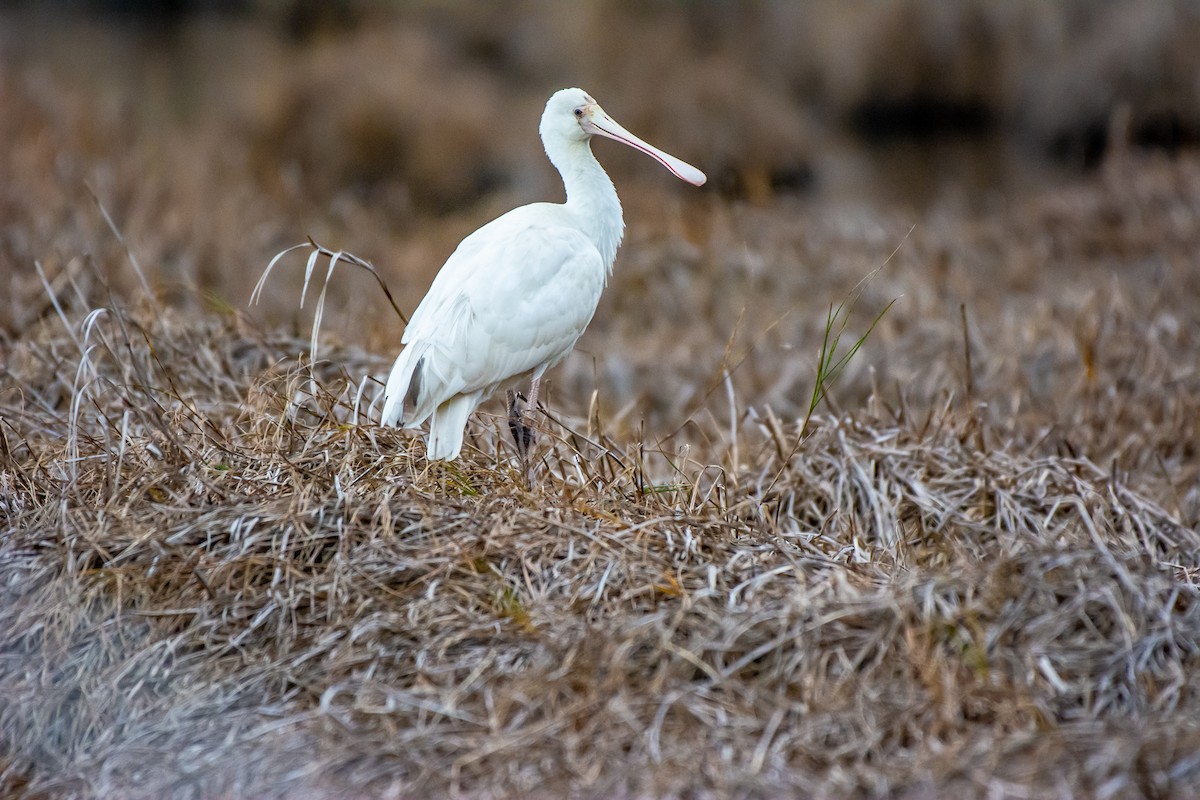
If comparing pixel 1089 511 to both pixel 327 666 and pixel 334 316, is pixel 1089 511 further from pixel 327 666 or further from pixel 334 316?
pixel 334 316

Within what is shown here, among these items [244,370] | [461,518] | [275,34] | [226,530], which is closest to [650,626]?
[461,518]

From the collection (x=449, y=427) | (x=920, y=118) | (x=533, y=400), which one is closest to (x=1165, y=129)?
(x=920, y=118)

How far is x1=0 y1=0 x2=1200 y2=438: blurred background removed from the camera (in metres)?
7.36

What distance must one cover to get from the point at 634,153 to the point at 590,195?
8398 mm

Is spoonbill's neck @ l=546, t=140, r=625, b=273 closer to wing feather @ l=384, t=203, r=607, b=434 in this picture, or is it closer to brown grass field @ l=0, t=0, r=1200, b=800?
wing feather @ l=384, t=203, r=607, b=434

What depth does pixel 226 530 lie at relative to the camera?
3113 millimetres

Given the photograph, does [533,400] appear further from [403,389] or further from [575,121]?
[575,121]

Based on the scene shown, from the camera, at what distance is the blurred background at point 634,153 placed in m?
7.36

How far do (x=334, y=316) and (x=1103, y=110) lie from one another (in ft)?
35.3

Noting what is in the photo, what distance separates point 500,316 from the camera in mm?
3994

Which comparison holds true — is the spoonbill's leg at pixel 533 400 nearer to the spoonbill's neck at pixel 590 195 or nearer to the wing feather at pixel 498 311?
the wing feather at pixel 498 311

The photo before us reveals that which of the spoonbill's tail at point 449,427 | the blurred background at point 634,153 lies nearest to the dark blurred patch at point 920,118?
the blurred background at point 634,153

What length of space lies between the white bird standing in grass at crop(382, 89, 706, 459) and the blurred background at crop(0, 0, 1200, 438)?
549 millimetres

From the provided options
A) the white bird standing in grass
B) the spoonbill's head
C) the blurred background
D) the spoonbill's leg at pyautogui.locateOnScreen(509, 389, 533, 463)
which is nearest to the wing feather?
the white bird standing in grass
